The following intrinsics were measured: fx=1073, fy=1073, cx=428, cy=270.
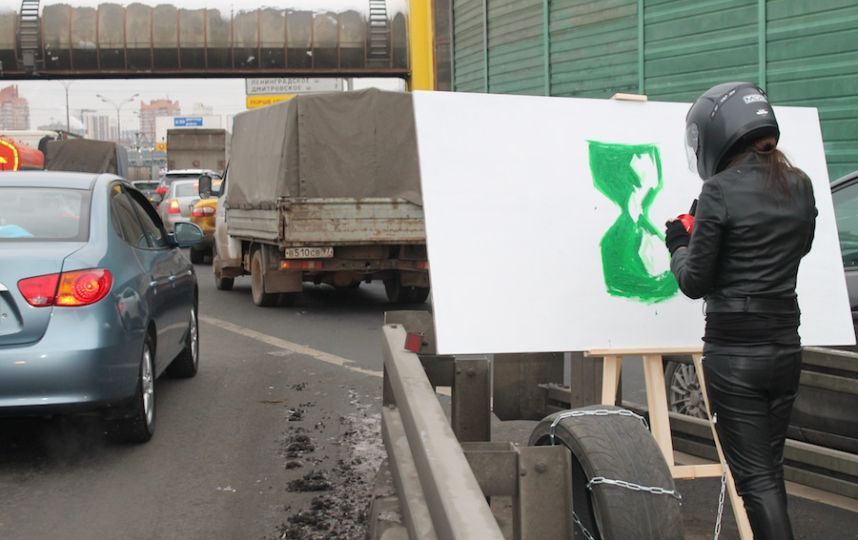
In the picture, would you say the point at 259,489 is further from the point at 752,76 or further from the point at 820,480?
the point at 752,76

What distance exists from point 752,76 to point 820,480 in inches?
419

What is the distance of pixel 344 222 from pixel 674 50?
5.85 m

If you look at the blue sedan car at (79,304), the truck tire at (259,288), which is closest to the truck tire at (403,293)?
the truck tire at (259,288)

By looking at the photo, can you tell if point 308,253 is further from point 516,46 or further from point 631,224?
point 631,224

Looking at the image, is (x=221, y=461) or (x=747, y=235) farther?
(x=221, y=461)

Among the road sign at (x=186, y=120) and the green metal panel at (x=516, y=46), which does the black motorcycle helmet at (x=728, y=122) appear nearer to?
the green metal panel at (x=516, y=46)

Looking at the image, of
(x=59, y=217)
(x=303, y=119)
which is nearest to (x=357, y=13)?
(x=303, y=119)

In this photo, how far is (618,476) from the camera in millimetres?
3262

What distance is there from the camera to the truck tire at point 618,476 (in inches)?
126

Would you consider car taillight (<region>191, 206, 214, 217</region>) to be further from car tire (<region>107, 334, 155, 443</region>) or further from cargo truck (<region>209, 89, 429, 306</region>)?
car tire (<region>107, 334, 155, 443</region>)

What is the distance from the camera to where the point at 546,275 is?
4.48m

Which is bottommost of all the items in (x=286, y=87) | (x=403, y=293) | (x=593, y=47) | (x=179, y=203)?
(x=403, y=293)

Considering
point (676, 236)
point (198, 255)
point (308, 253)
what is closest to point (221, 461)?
point (676, 236)

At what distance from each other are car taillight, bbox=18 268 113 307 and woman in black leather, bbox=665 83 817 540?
351cm
